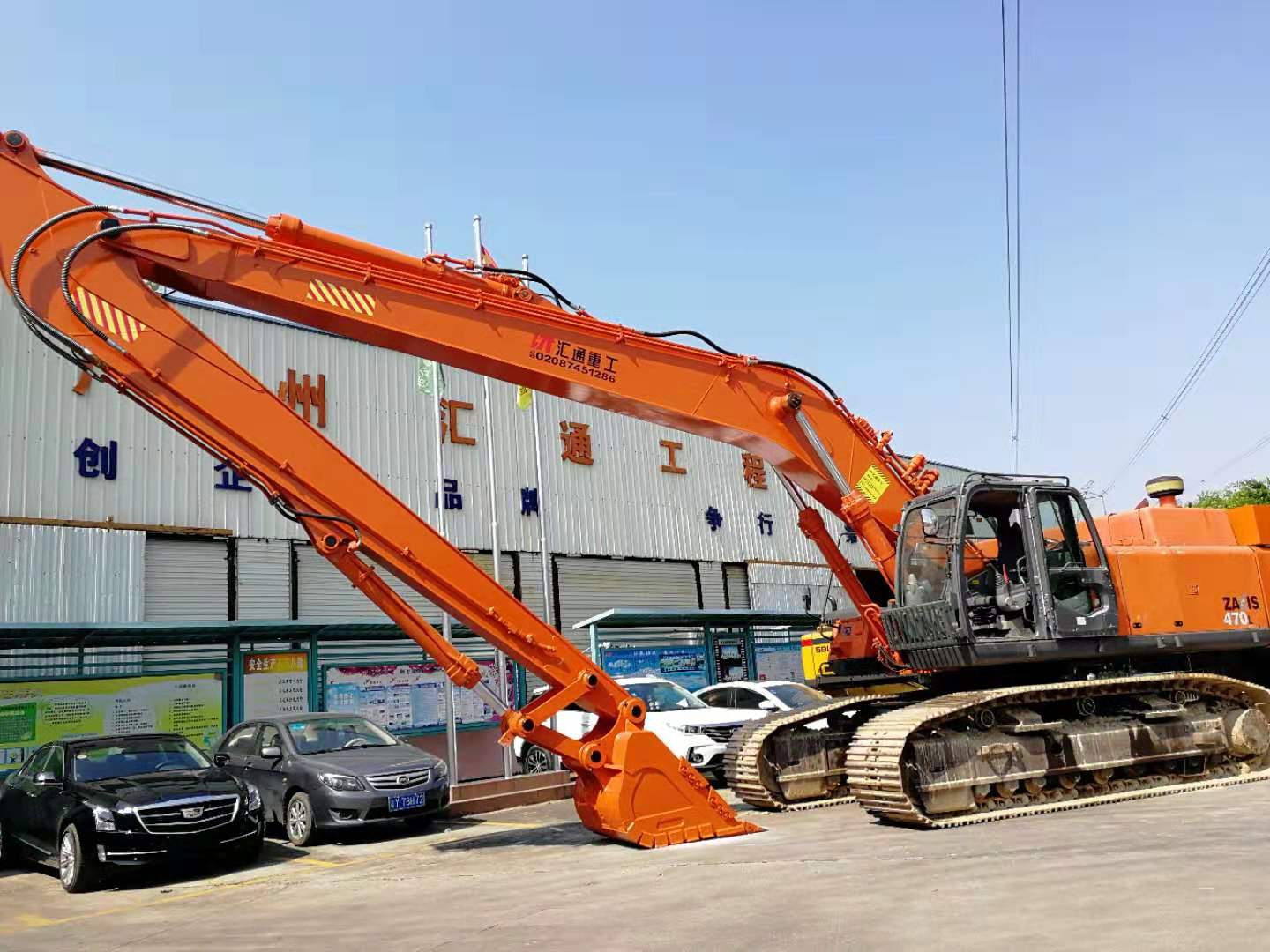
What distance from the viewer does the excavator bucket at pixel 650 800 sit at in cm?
906

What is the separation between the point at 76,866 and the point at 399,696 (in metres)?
8.89

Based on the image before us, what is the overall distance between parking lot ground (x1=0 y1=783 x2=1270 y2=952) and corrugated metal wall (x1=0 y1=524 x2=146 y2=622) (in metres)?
6.46

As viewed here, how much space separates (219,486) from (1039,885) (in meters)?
16.1

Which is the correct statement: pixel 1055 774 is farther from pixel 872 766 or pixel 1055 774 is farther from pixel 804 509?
pixel 804 509

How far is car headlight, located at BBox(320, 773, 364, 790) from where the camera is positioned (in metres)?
11.5

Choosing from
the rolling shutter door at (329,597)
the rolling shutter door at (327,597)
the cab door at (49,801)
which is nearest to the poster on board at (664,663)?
the rolling shutter door at (329,597)

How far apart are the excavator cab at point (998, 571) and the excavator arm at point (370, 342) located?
2.25 metres

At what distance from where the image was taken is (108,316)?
28.1ft

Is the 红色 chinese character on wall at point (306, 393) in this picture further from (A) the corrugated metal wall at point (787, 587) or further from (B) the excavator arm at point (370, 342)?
(A) the corrugated metal wall at point (787, 587)

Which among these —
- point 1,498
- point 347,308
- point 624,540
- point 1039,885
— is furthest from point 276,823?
point 624,540

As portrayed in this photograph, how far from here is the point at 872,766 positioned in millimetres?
9086

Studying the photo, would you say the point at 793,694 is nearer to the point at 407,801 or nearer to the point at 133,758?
the point at 407,801

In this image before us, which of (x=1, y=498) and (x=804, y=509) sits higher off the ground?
(x=1, y=498)

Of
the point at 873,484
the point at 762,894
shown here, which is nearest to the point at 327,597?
the point at 873,484
